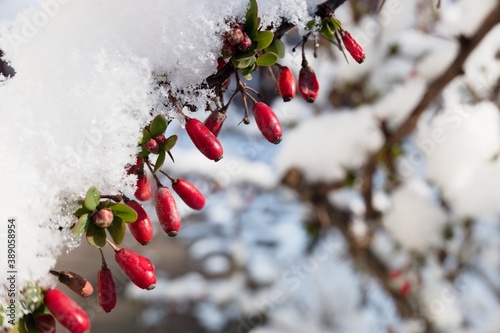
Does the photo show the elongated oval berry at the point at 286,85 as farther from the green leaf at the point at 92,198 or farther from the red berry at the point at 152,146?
the green leaf at the point at 92,198

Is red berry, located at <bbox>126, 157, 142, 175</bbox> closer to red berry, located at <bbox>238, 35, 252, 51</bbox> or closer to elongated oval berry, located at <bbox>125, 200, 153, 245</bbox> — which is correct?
elongated oval berry, located at <bbox>125, 200, 153, 245</bbox>

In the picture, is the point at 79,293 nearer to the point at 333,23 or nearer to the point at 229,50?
the point at 229,50

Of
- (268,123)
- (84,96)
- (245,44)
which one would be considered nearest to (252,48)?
(245,44)

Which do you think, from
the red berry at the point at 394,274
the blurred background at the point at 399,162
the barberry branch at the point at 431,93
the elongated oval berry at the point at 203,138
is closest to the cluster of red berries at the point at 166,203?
the elongated oval berry at the point at 203,138

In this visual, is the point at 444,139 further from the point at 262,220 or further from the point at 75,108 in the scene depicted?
the point at 262,220

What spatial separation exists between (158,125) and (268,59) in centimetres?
19

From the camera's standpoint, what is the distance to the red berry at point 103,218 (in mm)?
690

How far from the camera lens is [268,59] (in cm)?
75

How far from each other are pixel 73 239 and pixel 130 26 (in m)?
0.32

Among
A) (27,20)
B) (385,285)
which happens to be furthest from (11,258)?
(385,285)

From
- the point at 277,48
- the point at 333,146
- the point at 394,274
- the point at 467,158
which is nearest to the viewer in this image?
the point at 277,48

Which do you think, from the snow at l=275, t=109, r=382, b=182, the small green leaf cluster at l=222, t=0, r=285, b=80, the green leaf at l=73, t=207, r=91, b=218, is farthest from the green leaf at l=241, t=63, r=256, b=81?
the snow at l=275, t=109, r=382, b=182

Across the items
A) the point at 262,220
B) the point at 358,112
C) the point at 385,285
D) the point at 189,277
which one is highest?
the point at 262,220

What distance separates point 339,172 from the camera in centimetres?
276
